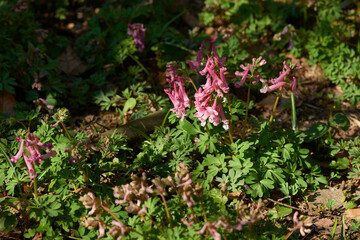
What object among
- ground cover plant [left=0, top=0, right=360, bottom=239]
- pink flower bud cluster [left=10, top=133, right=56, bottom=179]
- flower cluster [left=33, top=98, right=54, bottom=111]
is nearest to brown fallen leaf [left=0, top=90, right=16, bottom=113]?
ground cover plant [left=0, top=0, right=360, bottom=239]

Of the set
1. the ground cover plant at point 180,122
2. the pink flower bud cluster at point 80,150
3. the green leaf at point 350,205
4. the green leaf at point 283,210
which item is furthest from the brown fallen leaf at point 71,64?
the green leaf at point 350,205

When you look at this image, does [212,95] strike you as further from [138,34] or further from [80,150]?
[138,34]

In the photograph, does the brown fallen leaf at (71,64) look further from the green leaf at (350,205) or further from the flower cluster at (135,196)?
the green leaf at (350,205)

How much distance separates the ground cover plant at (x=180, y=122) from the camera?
2764 mm

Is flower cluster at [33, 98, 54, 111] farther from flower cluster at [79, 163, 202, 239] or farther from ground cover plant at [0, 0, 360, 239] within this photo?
flower cluster at [79, 163, 202, 239]

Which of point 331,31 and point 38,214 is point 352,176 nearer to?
point 331,31

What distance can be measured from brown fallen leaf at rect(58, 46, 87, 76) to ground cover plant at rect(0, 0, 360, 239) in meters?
0.02

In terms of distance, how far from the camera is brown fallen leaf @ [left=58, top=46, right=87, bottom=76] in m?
5.12

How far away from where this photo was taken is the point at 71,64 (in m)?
5.21

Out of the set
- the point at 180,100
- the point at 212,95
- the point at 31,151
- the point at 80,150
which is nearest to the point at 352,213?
the point at 212,95

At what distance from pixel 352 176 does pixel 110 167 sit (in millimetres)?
2369

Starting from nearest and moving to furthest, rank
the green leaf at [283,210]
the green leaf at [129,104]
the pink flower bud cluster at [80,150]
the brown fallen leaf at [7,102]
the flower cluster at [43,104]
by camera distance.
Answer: the pink flower bud cluster at [80,150], the green leaf at [283,210], the flower cluster at [43,104], the green leaf at [129,104], the brown fallen leaf at [7,102]

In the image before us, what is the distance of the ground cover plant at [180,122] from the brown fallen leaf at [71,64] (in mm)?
16

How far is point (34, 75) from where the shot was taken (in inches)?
173
